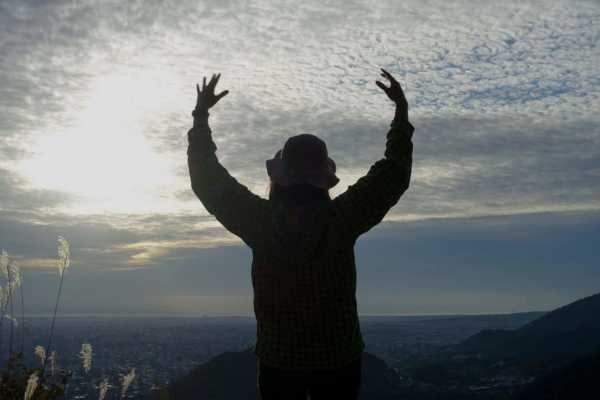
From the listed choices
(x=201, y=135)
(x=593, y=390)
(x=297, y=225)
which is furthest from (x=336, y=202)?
(x=593, y=390)

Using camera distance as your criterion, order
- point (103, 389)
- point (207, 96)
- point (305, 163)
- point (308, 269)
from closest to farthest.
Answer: point (308, 269) < point (305, 163) < point (207, 96) < point (103, 389)

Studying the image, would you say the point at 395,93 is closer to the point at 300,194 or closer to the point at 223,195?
the point at 300,194

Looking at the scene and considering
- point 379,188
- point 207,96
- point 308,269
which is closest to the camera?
point 308,269

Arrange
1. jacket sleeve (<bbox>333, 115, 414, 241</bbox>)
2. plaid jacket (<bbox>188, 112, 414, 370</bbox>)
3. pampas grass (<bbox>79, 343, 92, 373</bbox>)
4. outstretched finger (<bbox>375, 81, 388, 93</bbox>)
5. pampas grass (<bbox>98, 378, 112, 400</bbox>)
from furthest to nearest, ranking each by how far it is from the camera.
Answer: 1. pampas grass (<bbox>79, 343, 92, 373</bbox>)
2. pampas grass (<bbox>98, 378, 112, 400</bbox>)
3. outstretched finger (<bbox>375, 81, 388, 93</bbox>)
4. jacket sleeve (<bbox>333, 115, 414, 241</bbox>)
5. plaid jacket (<bbox>188, 112, 414, 370</bbox>)

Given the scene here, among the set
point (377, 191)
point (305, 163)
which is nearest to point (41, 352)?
point (305, 163)

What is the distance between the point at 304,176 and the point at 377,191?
53 centimetres

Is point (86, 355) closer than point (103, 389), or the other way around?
point (103, 389)

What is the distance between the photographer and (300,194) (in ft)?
13.0

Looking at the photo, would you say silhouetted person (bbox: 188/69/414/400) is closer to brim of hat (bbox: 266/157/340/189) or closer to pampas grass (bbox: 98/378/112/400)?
brim of hat (bbox: 266/157/340/189)

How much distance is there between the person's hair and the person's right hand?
1076 mm

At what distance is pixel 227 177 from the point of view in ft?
13.7

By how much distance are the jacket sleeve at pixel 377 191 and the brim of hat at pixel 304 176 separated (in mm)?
132

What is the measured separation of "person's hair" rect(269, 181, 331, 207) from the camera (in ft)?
12.9

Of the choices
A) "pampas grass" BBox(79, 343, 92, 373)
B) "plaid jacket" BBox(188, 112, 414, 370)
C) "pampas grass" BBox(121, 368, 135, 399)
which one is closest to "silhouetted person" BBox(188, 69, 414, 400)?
"plaid jacket" BBox(188, 112, 414, 370)
